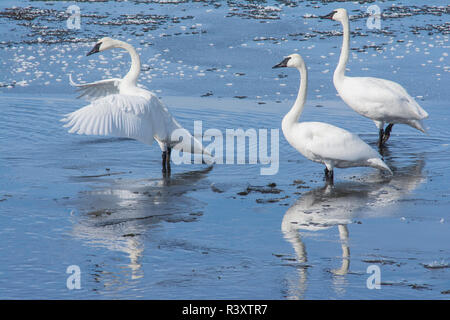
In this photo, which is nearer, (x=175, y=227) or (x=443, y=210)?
(x=175, y=227)

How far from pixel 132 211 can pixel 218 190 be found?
4.23 ft

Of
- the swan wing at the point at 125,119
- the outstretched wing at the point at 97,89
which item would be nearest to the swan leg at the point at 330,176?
the swan wing at the point at 125,119

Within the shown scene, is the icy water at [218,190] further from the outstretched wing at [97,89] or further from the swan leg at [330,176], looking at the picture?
the outstretched wing at [97,89]

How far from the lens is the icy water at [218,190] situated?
625 centimetres

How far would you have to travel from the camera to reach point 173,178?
9711 mm

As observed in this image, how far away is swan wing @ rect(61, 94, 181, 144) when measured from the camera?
9336 millimetres

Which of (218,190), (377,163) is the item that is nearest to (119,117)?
(218,190)

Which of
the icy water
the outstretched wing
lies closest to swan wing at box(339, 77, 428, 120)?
the icy water

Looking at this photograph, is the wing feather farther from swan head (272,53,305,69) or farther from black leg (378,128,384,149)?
black leg (378,128,384,149)

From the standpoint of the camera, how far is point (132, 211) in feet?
26.8

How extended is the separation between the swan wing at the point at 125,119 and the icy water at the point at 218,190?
1.77 feet

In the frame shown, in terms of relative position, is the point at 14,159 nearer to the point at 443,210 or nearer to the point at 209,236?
the point at 209,236

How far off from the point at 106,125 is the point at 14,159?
1.68m
